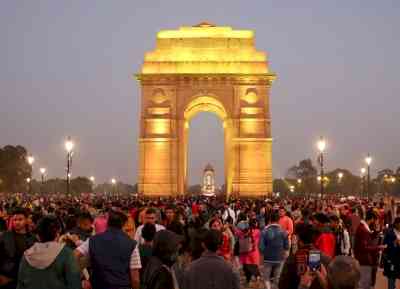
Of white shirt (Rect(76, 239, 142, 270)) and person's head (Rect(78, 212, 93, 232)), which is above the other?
person's head (Rect(78, 212, 93, 232))

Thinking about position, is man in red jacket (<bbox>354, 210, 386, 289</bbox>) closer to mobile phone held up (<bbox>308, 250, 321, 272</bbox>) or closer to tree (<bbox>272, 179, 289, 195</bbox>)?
mobile phone held up (<bbox>308, 250, 321, 272</bbox>)

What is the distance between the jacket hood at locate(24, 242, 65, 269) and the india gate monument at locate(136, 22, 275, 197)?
58287 millimetres

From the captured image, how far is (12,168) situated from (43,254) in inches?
3904

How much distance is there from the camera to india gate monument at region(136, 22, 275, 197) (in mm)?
67438

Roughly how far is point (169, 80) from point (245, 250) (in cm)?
5055

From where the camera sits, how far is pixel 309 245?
909 cm

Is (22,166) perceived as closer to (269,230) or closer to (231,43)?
(231,43)

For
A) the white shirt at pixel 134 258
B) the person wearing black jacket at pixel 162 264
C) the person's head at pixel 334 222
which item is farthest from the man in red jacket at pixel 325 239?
the person wearing black jacket at pixel 162 264

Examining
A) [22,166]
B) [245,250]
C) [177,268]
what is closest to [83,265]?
[177,268]

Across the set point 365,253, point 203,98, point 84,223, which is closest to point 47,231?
point 84,223

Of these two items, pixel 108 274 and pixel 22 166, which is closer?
pixel 108 274

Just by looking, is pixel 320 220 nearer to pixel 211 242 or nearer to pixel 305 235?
pixel 305 235

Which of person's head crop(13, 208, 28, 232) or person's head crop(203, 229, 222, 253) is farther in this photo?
person's head crop(13, 208, 28, 232)

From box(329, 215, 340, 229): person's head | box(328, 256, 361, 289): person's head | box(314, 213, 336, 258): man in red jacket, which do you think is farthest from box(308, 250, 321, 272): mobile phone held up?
box(329, 215, 340, 229): person's head
